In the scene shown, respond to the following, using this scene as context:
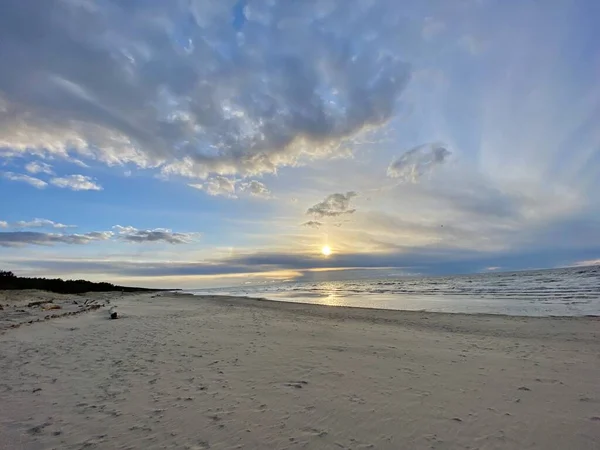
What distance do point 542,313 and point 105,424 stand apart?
23193mm

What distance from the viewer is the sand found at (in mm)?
4906

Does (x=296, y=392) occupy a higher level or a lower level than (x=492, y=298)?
lower

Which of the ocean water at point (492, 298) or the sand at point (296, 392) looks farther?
the ocean water at point (492, 298)

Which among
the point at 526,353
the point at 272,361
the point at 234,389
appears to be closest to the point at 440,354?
the point at 526,353

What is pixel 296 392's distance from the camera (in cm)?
661

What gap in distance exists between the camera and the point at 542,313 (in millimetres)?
20500

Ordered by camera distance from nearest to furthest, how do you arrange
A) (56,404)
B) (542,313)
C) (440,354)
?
(56,404)
(440,354)
(542,313)

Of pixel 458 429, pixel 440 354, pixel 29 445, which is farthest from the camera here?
pixel 440 354

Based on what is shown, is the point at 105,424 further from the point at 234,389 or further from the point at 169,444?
the point at 234,389

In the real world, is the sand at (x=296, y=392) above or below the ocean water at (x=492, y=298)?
below

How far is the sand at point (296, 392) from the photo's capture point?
16.1 ft

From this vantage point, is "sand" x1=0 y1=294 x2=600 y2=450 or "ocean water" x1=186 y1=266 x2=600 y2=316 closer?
"sand" x1=0 y1=294 x2=600 y2=450

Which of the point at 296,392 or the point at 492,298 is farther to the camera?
the point at 492,298

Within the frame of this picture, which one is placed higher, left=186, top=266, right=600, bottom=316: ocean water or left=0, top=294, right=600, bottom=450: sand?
left=186, top=266, right=600, bottom=316: ocean water
